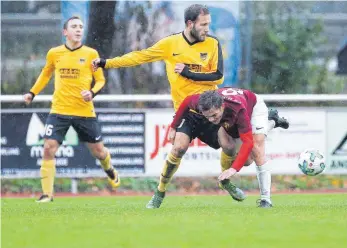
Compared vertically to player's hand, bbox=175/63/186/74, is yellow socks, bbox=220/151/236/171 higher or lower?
lower

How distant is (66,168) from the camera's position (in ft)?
54.1

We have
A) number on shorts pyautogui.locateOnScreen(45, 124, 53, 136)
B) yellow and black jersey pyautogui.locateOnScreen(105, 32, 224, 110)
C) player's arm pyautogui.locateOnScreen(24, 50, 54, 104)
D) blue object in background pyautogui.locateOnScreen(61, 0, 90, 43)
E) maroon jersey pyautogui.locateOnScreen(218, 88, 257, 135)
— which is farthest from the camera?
blue object in background pyautogui.locateOnScreen(61, 0, 90, 43)

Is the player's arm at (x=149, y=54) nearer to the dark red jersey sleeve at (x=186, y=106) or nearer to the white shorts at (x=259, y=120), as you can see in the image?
the dark red jersey sleeve at (x=186, y=106)

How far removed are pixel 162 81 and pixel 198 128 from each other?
5.83 m

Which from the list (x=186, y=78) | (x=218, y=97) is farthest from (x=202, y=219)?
(x=186, y=78)

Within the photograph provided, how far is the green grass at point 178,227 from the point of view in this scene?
7.66m

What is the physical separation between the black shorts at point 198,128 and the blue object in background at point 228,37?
549 cm

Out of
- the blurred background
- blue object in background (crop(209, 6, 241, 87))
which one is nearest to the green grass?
the blurred background

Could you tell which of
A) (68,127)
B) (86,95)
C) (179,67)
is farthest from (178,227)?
(68,127)

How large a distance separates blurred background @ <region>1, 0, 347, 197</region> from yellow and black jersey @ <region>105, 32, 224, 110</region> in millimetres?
4720

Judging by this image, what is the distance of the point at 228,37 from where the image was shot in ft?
56.2

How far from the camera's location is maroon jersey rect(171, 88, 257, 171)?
33.6ft

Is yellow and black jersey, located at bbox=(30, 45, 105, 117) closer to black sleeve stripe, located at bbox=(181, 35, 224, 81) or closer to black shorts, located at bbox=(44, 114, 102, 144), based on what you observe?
black shorts, located at bbox=(44, 114, 102, 144)

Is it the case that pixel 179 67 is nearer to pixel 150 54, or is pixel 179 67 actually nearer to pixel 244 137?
pixel 150 54
